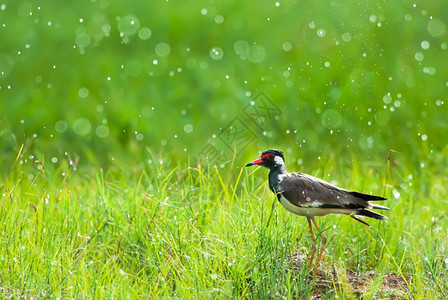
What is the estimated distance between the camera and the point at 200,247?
4.96m

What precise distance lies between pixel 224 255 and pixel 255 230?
0.85 feet

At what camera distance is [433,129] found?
302 inches

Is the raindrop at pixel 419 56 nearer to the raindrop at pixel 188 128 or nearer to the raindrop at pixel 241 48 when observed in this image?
the raindrop at pixel 241 48

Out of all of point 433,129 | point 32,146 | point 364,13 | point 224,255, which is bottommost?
point 32,146

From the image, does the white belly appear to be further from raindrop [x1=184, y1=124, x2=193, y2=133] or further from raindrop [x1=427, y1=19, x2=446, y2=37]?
raindrop [x1=427, y1=19, x2=446, y2=37]

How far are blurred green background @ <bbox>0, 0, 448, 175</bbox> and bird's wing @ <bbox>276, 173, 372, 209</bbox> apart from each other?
2.23m

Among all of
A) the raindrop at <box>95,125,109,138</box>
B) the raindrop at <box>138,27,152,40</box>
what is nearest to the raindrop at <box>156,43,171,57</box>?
the raindrop at <box>138,27,152,40</box>

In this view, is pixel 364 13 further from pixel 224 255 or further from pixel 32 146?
pixel 224 255

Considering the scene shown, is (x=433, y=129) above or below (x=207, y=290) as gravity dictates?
above

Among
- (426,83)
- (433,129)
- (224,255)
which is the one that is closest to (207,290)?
(224,255)

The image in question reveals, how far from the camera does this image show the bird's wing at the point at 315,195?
450cm

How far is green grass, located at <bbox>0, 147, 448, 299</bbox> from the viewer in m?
4.68

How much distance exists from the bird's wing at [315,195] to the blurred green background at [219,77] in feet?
7.32

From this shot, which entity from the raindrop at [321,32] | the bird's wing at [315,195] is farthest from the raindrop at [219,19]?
the bird's wing at [315,195]
